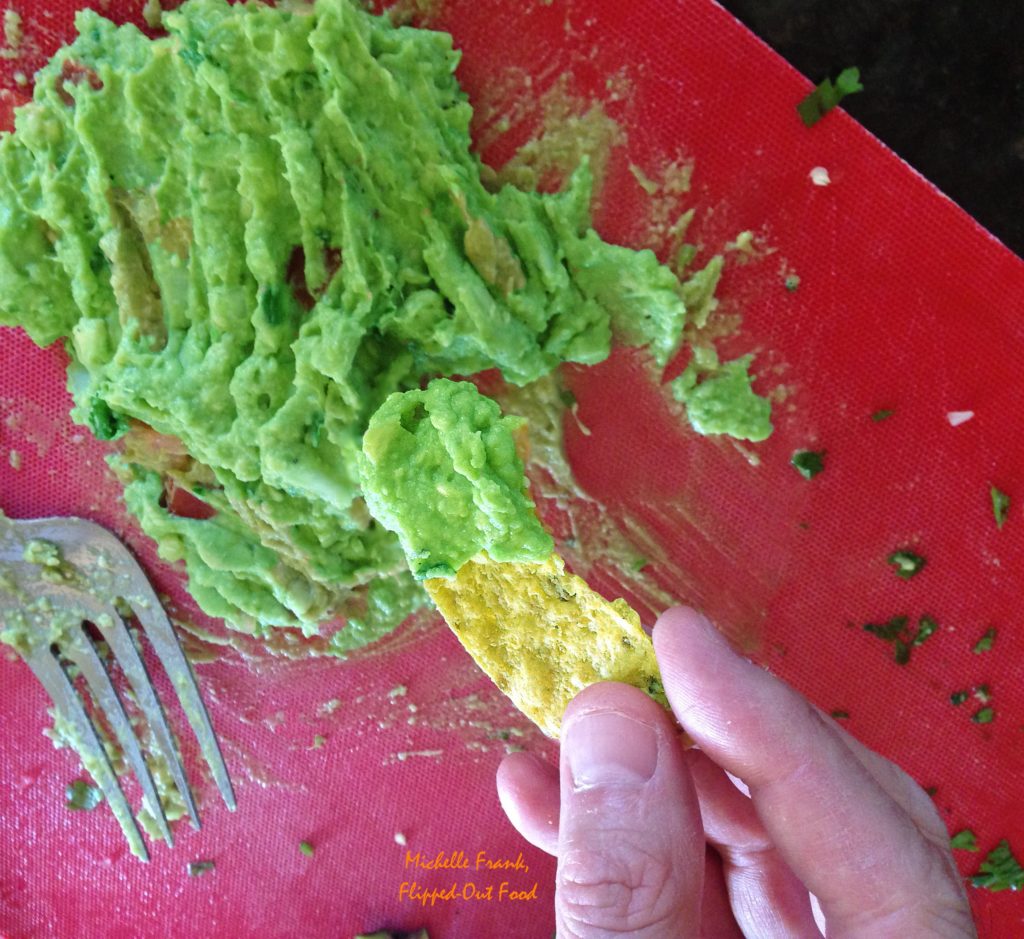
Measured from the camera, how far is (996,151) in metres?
1.51

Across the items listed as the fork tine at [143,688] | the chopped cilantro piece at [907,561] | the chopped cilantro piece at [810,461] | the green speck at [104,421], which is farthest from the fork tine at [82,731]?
the chopped cilantro piece at [907,561]

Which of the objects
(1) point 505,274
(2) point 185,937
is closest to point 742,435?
(1) point 505,274

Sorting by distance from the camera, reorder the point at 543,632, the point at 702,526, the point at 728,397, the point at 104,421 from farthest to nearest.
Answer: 1. the point at 702,526
2. the point at 728,397
3. the point at 104,421
4. the point at 543,632

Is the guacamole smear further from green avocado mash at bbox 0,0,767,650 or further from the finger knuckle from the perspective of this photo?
the finger knuckle

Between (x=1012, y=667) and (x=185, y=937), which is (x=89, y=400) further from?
(x=1012, y=667)

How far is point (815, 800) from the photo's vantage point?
3.61 ft

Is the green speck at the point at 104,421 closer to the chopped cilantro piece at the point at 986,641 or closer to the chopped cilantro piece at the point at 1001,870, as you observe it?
the chopped cilantro piece at the point at 986,641

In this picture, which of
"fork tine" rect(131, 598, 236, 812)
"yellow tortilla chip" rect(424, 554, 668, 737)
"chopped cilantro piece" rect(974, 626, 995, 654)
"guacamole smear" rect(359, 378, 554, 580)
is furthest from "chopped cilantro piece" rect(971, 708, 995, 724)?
"fork tine" rect(131, 598, 236, 812)

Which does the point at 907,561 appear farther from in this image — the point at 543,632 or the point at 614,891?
the point at 614,891

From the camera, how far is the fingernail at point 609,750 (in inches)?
40.3

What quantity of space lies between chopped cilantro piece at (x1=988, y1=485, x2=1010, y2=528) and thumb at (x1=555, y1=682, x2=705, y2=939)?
3.22 feet

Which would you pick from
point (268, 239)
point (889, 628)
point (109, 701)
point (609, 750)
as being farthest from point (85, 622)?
point (889, 628)

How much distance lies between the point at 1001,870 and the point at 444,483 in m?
1.76

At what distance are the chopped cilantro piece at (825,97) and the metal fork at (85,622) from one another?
1.66 m
